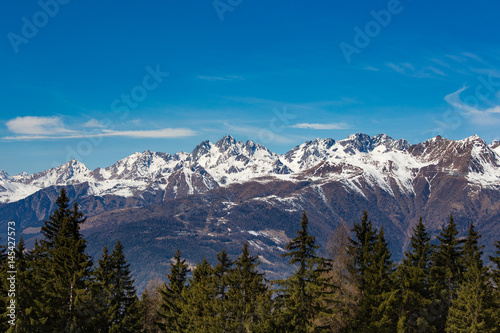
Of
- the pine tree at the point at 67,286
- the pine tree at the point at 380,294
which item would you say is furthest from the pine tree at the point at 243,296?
the pine tree at the point at 67,286

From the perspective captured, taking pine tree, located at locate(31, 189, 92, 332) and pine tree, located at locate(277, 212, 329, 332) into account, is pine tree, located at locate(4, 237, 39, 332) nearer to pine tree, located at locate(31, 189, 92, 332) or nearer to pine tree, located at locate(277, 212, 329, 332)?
pine tree, located at locate(31, 189, 92, 332)

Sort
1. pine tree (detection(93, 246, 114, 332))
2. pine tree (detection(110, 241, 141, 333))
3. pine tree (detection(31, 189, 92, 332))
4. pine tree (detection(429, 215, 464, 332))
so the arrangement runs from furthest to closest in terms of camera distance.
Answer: pine tree (detection(110, 241, 141, 333)) < pine tree (detection(429, 215, 464, 332)) < pine tree (detection(93, 246, 114, 332)) < pine tree (detection(31, 189, 92, 332))

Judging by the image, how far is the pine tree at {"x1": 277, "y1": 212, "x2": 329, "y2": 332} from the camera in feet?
151

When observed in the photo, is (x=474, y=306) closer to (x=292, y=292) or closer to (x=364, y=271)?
(x=364, y=271)

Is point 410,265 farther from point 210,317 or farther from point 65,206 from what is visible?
point 65,206

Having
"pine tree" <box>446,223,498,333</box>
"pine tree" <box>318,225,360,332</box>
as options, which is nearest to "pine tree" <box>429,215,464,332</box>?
"pine tree" <box>446,223,498,333</box>

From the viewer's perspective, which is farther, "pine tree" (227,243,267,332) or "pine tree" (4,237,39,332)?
"pine tree" (227,243,267,332)

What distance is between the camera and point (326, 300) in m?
47.0

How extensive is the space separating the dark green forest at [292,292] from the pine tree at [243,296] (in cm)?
12

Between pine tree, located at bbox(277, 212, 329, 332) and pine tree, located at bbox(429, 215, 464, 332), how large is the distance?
18.0 meters

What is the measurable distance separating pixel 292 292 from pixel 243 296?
318 inches

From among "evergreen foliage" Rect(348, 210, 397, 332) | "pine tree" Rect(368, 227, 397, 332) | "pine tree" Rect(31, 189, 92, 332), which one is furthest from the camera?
"evergreen foliage" Rect(348, 210, 397, 332)

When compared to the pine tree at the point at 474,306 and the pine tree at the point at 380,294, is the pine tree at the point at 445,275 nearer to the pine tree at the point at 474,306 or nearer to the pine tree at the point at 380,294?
the pine tree at the point at 474,306

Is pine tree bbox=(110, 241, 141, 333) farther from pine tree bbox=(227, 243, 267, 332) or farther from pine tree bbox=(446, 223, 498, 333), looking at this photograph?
pine tree bbox=(446, 223, 498, 333)
